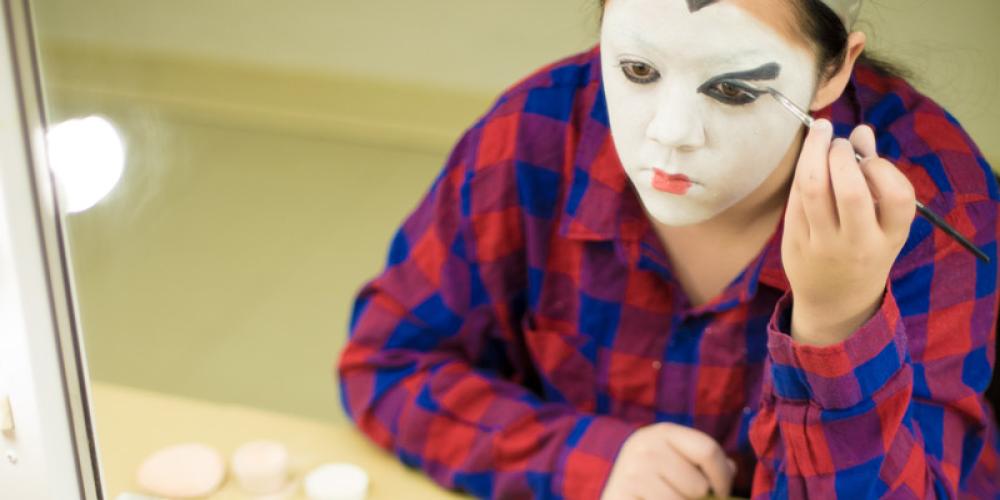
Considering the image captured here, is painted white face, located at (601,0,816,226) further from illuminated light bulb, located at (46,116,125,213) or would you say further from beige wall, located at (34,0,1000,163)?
illuminated light bulb, located at (46,116,125,213)

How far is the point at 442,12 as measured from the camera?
69cm

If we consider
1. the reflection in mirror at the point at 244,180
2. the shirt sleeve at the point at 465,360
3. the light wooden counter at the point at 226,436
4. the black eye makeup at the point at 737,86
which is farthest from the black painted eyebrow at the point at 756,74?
the light wooden counter at the point at 226,436

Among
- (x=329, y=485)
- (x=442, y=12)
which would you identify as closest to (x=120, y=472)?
(x=329, y=485)

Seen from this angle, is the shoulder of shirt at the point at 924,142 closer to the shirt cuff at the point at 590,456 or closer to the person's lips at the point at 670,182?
the person's lips at the point at 670,182

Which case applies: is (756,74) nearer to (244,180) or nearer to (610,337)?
(610,337)

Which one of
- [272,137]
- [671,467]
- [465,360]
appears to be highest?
[272,137]

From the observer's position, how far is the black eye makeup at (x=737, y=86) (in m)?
0.57

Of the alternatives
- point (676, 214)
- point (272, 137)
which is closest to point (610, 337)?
point (676, 214)

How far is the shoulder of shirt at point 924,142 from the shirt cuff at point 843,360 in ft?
0.23

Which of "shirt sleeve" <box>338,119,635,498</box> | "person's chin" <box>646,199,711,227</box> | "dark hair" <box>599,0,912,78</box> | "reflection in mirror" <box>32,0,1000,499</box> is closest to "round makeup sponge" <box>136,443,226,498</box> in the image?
"reflection in mirror" <box>32,0,1000,499</box>

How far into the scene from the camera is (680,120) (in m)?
0.58

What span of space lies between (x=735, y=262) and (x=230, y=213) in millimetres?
434

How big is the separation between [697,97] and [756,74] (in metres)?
0.03

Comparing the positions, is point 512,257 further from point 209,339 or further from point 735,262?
point 209,339
